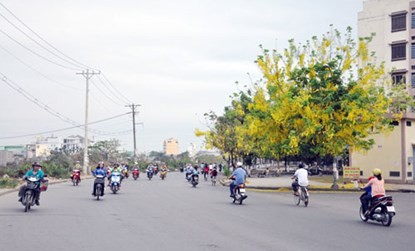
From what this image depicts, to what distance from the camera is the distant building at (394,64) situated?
39938 mm

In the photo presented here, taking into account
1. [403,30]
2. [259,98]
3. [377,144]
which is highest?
[403,30]

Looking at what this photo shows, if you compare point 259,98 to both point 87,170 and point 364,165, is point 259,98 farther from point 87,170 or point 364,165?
point 87,170

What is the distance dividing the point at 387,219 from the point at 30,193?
1132 centimetres

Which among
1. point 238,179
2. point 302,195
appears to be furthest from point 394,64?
point 238,179

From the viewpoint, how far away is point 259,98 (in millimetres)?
34906

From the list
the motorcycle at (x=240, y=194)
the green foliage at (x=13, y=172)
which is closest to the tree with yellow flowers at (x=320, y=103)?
the motorcycle at (x=240, y=194)

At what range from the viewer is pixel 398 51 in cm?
5925

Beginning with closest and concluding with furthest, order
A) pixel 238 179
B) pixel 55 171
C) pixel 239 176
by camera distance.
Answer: pixel 238 179 < pixel 239 176 < pixel 55 171

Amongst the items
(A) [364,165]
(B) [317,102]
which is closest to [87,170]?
(A) [364,165]

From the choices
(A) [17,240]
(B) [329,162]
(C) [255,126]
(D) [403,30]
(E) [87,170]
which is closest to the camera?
(A) [17,240]

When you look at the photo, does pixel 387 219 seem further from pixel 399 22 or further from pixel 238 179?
pixel 399 22

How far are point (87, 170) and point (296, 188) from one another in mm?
46198

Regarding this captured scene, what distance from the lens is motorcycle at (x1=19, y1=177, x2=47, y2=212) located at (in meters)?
18.6

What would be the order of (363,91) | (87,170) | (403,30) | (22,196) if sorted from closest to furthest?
(22,196), (363,91), (403,30), (87,170)
